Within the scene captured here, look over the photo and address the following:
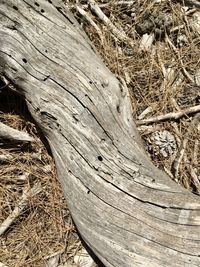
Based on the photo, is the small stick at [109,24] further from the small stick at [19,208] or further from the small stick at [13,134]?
the small stick at [19,208]

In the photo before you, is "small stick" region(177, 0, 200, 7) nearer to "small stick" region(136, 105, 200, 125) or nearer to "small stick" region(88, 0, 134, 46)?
"small stick" region(88, 0, 134, 46)

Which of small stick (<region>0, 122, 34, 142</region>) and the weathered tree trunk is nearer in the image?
the weathered tree trunk

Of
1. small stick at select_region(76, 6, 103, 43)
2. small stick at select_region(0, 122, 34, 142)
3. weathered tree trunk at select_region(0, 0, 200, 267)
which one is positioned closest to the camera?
weathered tree trunk at select_region(0, 0, 200, 267)

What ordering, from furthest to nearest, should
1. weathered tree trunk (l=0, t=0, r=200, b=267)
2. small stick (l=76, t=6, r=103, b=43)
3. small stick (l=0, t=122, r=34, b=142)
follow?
small stick (l=76, t=6, r=103, b=43) → small stick (l=0, t=122, r=34, b=142) → weathered tree trunk (l=0, t=0, r=200, b=267)

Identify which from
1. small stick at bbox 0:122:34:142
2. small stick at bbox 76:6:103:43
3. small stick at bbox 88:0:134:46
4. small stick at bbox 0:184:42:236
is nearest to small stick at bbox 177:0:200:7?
small stick at bbox 88:0:134:46

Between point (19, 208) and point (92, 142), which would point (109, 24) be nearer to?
point (92, 142)

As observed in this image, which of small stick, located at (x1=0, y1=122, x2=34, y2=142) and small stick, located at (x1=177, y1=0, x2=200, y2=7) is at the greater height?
small stick, located at (x1=0, y1=122, x2=34, y2=142)

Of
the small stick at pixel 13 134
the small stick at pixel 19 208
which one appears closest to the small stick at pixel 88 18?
the small stick at pixel 13 134
